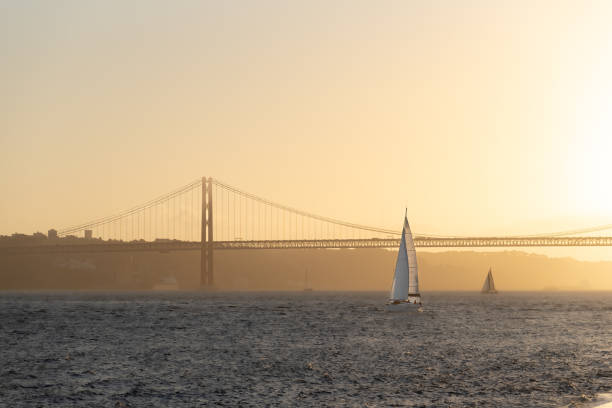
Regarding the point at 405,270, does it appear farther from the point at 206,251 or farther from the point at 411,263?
the point at 206,251

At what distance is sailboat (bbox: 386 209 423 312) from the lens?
8156 cm

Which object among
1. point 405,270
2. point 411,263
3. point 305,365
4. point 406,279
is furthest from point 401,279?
point 305,365

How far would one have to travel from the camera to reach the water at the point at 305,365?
2991 cm

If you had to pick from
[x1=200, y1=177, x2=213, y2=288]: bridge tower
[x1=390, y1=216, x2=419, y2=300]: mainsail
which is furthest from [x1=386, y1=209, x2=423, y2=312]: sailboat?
[x1=200, y1=177, x2=213, y2=288]: bridge tower

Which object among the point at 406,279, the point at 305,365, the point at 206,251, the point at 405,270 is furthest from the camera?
the point at 206,251

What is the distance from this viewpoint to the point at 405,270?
82.1 m

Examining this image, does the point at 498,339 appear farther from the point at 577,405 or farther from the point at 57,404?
the point at 57,404

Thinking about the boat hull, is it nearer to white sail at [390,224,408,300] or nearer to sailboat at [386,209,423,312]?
sailboat at [386,209,423,312]

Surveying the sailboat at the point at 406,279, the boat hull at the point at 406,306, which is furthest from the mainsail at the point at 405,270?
the boat hull at the point at 406,306

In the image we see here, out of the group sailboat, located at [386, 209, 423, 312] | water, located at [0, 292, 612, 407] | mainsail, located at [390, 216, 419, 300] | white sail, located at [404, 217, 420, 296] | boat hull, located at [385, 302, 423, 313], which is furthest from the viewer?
boat hull, located at [385, 302, 423, 313]

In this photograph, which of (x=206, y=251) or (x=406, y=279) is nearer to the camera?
(x=406, y=279)

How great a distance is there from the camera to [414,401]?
28.6m

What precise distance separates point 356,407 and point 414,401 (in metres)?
2.30

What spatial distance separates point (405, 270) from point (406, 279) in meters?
0.99
